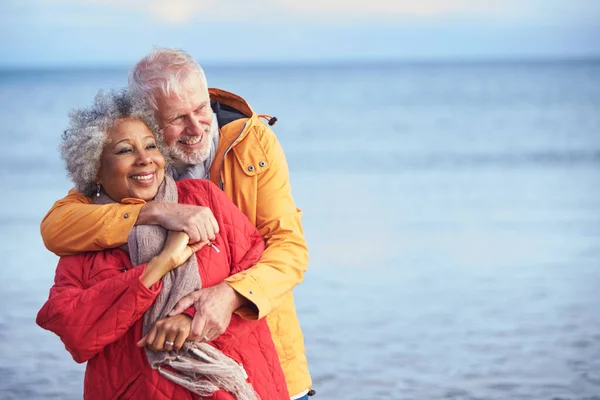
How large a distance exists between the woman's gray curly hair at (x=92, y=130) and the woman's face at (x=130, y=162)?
0.07 ft

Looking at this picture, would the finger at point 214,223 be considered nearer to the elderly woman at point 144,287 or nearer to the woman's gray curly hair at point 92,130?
the elderly woman at point 144,287

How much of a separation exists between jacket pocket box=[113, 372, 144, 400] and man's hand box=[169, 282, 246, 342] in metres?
0.17

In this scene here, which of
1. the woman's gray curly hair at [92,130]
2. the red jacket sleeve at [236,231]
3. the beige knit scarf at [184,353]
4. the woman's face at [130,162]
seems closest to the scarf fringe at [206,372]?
the beige knit scarf at [184,353]

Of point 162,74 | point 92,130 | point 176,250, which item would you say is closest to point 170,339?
point 176,250

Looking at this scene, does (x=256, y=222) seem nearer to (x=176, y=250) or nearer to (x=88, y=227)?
(x=176, y=250)

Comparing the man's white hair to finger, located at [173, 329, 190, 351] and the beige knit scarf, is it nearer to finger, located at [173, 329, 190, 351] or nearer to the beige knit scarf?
the beige knit scarf

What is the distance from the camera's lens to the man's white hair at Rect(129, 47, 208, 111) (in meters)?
3.00

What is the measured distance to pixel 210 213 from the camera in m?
2.73

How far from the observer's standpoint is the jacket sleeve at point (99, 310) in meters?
2.55

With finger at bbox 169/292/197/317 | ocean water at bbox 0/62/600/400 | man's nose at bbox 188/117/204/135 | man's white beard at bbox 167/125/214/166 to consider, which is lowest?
ocean water at bbox 0/62/600/400

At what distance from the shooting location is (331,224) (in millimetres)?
9164

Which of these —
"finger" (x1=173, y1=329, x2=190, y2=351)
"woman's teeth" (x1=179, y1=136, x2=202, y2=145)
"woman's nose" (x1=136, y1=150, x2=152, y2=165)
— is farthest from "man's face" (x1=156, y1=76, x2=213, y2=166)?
"finger" (x1=173, y1=329, x2=190, y2=351)

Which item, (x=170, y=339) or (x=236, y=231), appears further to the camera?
(x=236, y=231)

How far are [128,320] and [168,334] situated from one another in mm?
107
